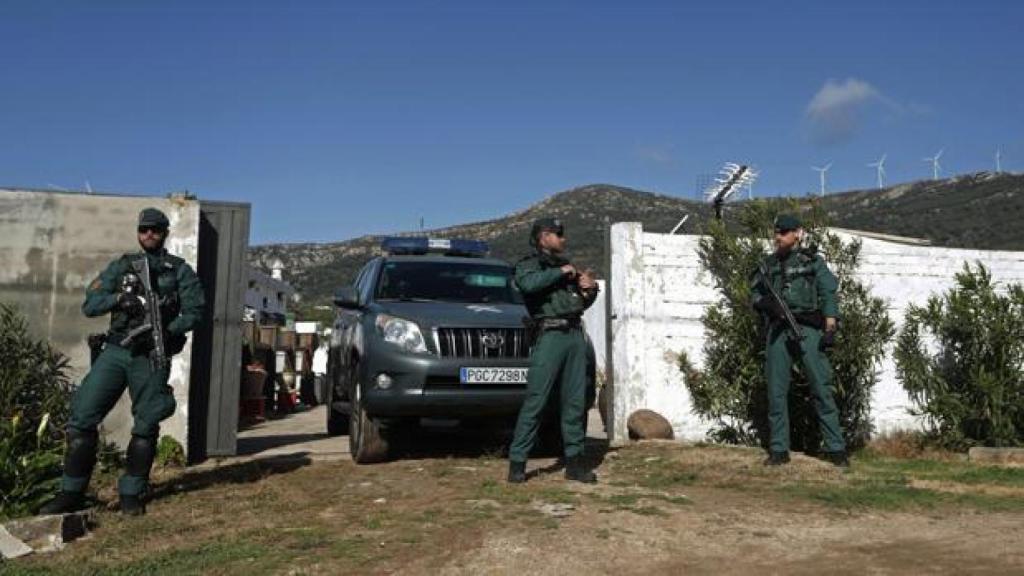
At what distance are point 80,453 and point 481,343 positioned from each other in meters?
2.97

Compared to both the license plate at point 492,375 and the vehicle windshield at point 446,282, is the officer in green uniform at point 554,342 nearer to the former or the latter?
the license plate at point 492,375

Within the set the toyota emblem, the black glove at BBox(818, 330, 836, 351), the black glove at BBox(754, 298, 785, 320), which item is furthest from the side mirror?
the black glove at BBox(818, 330, 836, 351)

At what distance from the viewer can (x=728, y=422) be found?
827cm

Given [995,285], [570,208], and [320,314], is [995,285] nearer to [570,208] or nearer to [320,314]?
[320,314]

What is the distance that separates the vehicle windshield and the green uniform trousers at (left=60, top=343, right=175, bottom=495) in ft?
8.51

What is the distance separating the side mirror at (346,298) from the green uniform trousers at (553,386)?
214 cm

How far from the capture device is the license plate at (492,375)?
672 centimetres

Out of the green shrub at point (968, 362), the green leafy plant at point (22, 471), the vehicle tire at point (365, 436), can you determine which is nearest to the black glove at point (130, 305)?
the green leafy plant at point (22, 471)

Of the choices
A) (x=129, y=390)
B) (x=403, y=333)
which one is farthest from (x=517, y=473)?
(x=129, y=390)

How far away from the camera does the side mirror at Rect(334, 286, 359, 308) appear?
7.52 metres

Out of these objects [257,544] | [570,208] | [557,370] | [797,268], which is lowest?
[257,544]

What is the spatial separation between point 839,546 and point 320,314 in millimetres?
49310

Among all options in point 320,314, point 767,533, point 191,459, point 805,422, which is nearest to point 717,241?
point 805,422

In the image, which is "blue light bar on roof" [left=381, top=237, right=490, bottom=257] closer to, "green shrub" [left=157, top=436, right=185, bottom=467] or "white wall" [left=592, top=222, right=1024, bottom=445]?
"white wall" [left=592, top=222, right=1024, bottom=445]
